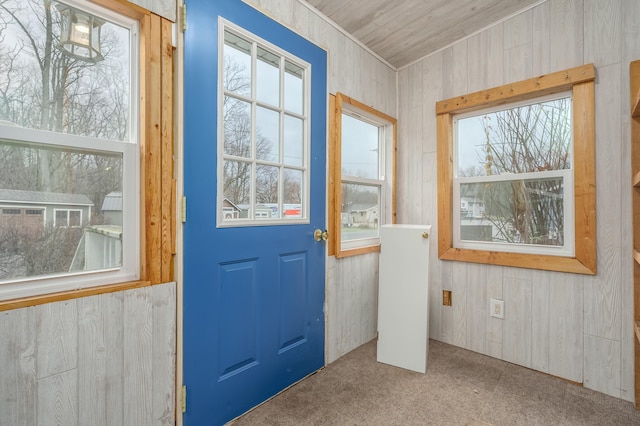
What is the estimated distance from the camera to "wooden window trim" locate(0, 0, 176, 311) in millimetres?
1358

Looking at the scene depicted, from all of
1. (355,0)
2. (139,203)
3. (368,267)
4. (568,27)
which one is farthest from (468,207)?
(139,203)

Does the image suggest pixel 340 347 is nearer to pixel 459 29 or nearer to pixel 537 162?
pixel 537 162

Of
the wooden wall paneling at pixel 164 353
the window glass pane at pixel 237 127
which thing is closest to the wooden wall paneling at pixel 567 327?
the window glass pane at pixel 237 127

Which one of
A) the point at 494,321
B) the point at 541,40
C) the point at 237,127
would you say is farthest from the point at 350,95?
the point at 494,321

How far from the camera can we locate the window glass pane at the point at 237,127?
5.45 ft

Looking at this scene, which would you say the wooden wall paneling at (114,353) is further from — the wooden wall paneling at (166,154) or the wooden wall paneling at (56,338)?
the wooden wall paneling at (166,154)

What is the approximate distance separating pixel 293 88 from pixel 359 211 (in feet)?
3.79

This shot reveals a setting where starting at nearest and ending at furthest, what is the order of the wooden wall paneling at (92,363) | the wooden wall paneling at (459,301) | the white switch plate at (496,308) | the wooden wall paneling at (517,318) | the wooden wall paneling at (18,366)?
the wooden wall paneling at (18,366)
the wooden wall paneling at (92,363)
the wooden wall paneling at (517,318)
the white switch plate at (496,308)
the wooden wall paneling at (459,301)

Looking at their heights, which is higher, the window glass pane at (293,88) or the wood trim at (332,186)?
the window glass pane at (293,88)

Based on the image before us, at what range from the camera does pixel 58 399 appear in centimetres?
114

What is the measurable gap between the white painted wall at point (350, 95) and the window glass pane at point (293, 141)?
446 millimetres

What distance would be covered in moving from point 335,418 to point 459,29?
9.19ft

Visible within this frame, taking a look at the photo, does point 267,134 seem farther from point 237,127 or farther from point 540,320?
point 540,320

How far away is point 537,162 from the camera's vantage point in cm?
223
